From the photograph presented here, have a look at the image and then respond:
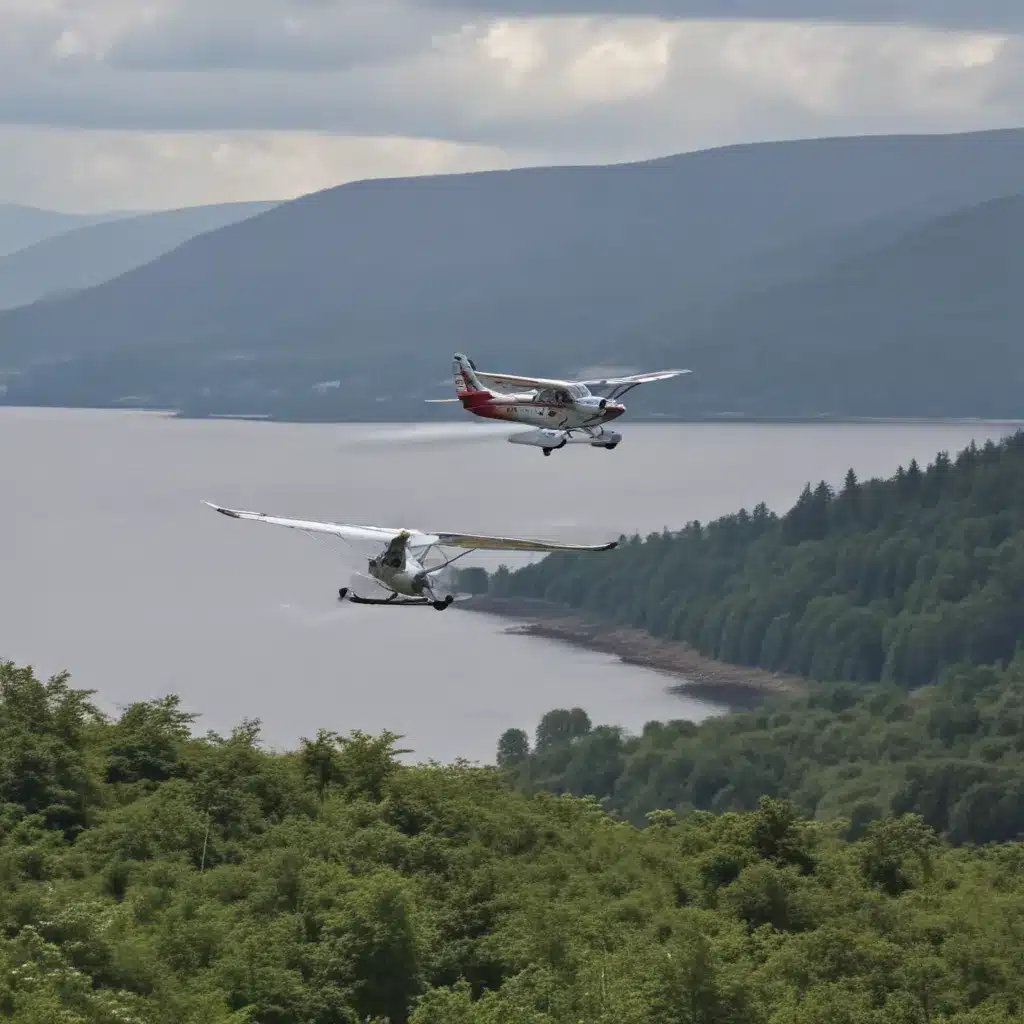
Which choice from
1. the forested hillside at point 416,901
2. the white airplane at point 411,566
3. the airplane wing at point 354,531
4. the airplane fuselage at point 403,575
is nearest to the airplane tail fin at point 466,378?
the airplane wing at point 354,531

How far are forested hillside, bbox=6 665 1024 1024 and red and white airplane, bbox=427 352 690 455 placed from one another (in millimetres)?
13949

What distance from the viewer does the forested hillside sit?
2256 inches

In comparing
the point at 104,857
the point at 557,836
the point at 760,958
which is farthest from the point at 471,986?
the point at 557,836

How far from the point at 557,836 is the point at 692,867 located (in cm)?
634

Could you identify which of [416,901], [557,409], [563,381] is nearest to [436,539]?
[557,409]

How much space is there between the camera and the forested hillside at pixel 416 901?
57.3 m

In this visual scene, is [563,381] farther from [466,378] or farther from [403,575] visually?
[403,575]

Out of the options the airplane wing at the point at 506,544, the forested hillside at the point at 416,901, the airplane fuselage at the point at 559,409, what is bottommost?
the forested hillside at the point at 416,901

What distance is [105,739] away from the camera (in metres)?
92.7

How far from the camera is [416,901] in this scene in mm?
69625

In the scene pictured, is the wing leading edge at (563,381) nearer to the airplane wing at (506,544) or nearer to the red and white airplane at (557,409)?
the red and white airplane at (557,409)

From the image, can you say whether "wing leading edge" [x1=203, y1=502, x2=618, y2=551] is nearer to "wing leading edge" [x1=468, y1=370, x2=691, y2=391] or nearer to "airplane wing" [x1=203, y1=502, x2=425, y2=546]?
"airplane wing" [x1=203, y1=502, x2=425, y2=546]

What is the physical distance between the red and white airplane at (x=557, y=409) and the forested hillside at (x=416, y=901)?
13.9 metres

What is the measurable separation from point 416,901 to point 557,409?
16.0 meters
